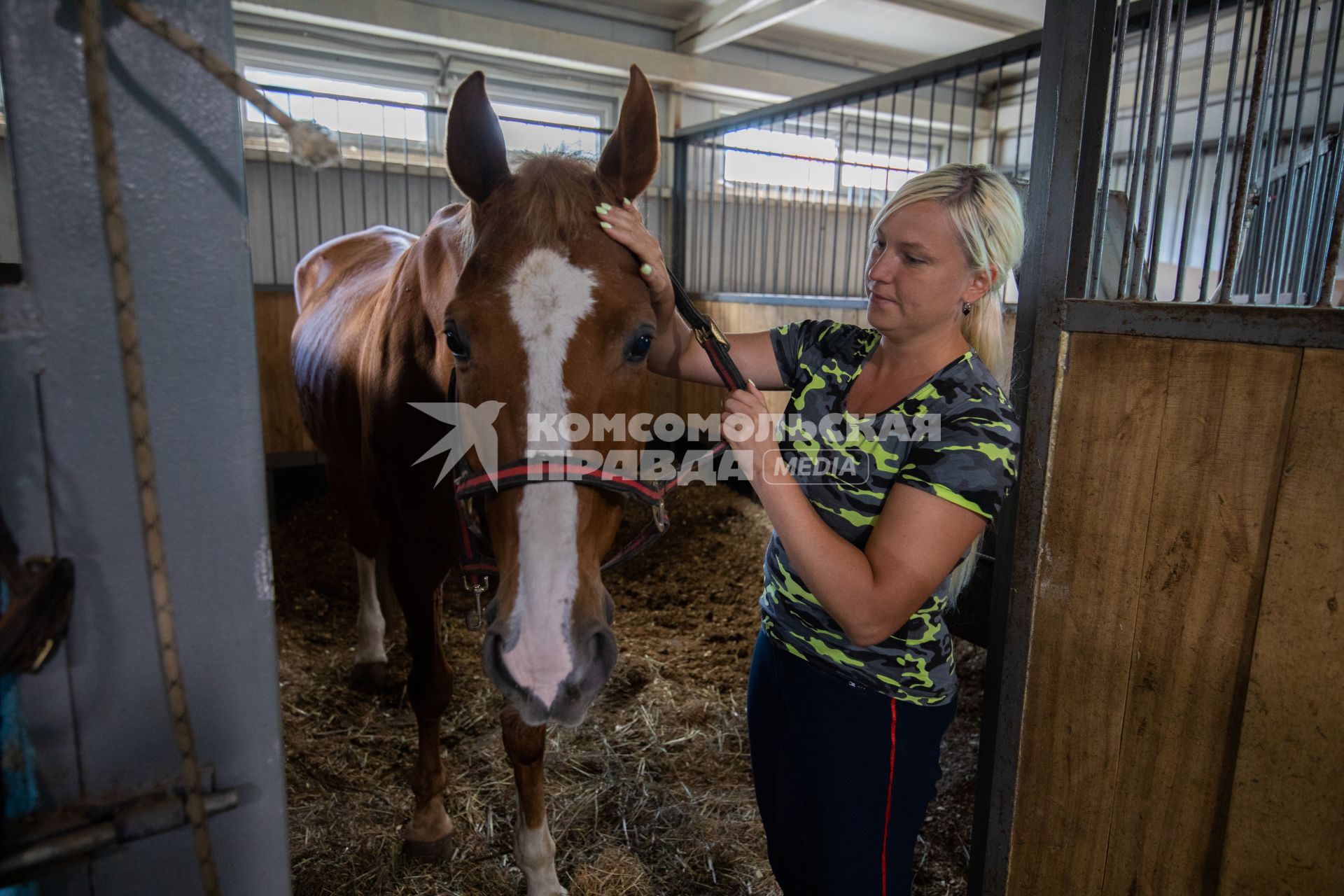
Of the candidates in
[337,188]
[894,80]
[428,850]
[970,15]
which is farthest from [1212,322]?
[970,15]

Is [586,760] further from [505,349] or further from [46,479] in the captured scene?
[46,479]

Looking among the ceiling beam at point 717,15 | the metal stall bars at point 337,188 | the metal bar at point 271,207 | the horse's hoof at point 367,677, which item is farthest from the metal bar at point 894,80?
the horse's hoof at point 367,677

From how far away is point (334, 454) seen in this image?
102 inches

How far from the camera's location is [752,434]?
109 cm

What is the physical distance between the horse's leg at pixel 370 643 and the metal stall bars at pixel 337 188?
2.29 metres

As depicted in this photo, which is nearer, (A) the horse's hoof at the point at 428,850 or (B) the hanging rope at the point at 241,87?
(B) the hanging rope at the point at 241,87

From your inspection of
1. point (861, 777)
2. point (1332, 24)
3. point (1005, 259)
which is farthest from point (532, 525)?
point (1332, 24)

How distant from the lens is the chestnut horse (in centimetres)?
100

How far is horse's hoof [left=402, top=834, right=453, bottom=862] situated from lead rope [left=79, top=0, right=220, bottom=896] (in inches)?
56.3

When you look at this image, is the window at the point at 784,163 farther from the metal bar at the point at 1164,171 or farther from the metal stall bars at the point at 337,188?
the metal bar at the point at 1164,171

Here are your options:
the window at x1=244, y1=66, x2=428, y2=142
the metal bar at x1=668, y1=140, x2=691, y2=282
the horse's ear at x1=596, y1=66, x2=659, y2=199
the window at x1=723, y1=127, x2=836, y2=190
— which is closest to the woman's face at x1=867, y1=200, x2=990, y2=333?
the horse's ear at x1=596, y1=66, x2=659, y2=199

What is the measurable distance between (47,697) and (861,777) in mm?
1020

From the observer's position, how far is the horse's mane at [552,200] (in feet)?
3.77

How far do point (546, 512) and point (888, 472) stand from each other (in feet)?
1.70
